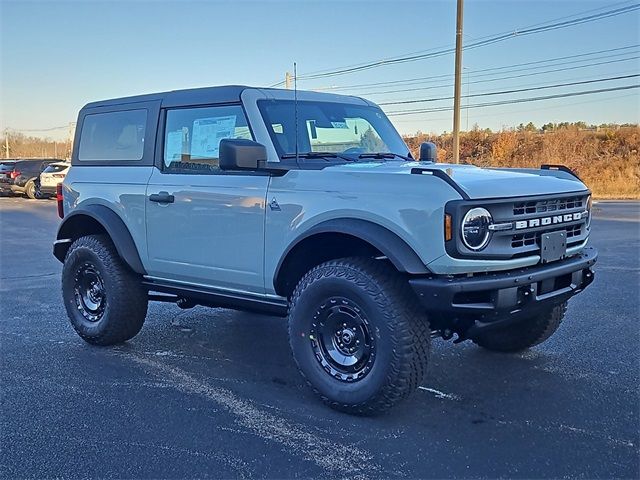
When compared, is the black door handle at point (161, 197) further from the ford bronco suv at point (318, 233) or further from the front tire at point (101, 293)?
the front tire at point (101, 293)

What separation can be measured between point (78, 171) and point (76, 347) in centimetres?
163

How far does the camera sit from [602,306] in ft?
22.6

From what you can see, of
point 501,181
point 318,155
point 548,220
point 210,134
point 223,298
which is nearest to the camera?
point 501,181

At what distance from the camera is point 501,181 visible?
3.96 metres

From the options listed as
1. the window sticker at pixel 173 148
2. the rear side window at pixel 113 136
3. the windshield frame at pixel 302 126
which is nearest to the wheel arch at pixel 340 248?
the windshield frame at pixel 302 126

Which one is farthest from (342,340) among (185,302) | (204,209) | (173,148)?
(173,148)

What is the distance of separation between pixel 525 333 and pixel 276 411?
2.19 metres

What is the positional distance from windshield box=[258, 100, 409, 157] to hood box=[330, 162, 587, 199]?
1.40ft

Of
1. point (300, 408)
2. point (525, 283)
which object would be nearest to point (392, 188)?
point (525, 283)

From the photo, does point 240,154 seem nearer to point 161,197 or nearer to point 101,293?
point 161,197

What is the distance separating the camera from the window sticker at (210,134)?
16.1ft

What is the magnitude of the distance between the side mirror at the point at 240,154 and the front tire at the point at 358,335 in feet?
2.68

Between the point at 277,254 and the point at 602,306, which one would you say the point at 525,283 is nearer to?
the point at 277,254

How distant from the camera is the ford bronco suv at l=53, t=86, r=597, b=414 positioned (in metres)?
3.74
